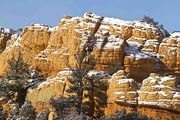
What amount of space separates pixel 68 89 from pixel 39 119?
4.81 meters

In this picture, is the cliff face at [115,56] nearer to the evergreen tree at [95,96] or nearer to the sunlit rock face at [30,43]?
the sunlit rock face at [30,43]

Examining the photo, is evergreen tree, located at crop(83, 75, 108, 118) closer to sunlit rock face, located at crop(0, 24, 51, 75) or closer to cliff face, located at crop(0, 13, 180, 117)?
cliff face, located at crop(0, 13, 180, 117)

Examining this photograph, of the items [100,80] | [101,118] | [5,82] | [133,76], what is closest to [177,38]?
[133,76]

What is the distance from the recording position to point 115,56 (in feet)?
178

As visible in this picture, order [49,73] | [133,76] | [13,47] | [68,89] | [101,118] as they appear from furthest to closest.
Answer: [13,47], [49,73], [133,76], [68,89], [101,118]

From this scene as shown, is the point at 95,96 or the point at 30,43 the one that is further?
the point at 30,43

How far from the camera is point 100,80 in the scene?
5172 cm

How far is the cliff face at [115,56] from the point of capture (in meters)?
48.8

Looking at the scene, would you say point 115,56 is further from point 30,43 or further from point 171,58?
point 30,43

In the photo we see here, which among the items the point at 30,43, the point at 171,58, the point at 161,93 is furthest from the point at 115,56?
the point at 30,43

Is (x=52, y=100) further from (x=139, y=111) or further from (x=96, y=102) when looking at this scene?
(x=139, y=111)

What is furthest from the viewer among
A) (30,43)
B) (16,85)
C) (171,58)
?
(30,43)

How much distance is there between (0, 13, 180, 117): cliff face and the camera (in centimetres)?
4875

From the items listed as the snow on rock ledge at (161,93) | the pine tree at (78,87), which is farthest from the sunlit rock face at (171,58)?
the pine tree at (78,87)
